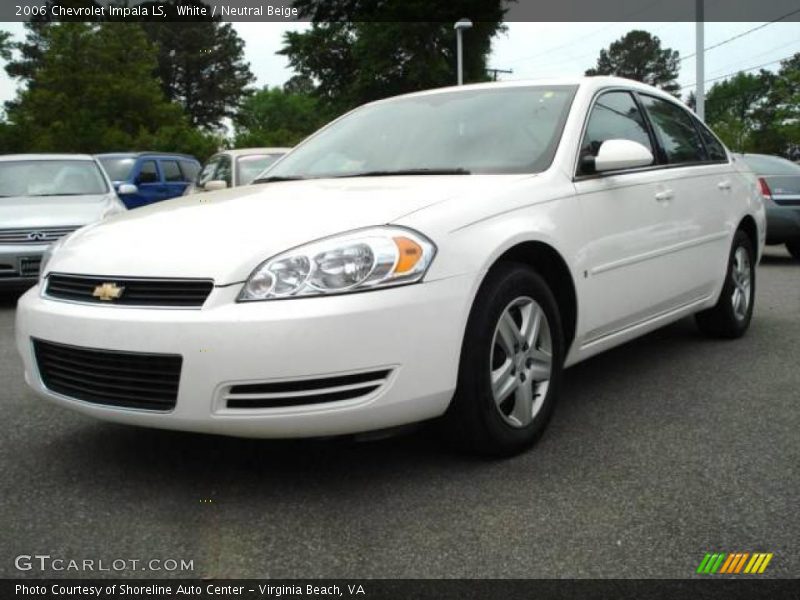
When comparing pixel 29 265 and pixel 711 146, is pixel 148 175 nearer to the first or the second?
pixel 29 265

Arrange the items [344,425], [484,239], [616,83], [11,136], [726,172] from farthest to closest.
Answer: [11,136]
[726,172]
[616,83]
[484,239]
[344,425]

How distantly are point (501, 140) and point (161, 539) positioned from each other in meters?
2.23

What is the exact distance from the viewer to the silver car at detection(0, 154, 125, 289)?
810 cm

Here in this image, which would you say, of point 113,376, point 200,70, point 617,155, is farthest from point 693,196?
point 200,70

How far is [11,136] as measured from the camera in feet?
102

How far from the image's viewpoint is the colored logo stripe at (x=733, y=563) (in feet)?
8.00

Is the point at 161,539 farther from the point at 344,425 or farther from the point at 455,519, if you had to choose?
the point at 455,519

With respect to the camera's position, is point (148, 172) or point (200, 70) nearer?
point (148, 172)

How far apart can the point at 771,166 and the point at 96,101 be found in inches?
1190

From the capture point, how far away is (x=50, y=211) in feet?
28.2

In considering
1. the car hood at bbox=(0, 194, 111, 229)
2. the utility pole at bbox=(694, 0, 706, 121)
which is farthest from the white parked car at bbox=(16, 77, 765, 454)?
the utility pole at bbox=(694, 0, 706, 121)

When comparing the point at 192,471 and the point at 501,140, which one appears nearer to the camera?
the point at 192,471

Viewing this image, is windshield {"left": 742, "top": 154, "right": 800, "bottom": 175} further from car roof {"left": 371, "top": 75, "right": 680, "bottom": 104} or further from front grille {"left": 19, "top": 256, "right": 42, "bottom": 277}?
front grille {"left": 19, "top": 256, "right": 42, "bottom": 277}

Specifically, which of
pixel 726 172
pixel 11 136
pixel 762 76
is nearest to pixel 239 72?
pixel 11 136
